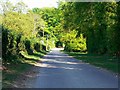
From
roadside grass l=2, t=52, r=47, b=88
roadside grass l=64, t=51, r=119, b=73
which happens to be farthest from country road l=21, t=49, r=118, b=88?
roadside grass l=64, t=51, r=119, b=73

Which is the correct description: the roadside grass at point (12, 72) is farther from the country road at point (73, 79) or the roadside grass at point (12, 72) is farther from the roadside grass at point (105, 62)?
the roadside grass at point (105, 62)

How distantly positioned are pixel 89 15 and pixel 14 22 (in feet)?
59.8

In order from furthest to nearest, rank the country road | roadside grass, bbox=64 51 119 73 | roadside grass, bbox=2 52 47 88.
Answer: roadside grass, bbox=64 51 119 73
roadside grass, bbox=2 52 47 88
the country road

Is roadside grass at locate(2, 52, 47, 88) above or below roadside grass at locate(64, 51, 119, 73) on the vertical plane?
above

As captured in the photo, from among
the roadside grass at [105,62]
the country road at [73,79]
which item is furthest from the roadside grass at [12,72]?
the roadside grass at [105,62]

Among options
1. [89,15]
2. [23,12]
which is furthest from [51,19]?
[89,15]

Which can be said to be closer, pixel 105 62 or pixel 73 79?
pixel 73 79

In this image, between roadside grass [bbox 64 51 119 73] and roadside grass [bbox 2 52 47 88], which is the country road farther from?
roadside grass [bbox 64 51 119 73]

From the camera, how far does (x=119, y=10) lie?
2553cm

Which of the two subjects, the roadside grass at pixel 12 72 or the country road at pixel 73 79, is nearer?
the country road at pixel 73 79

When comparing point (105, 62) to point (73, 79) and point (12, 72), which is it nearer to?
point (12, 72)

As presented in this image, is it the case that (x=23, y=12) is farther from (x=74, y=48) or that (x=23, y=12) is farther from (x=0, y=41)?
(x=0, y=41)

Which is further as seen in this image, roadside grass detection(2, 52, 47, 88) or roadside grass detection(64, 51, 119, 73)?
roadside grass detection(64, 51, 119, 73)

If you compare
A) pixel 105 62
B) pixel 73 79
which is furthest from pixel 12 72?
pixel 105 62
